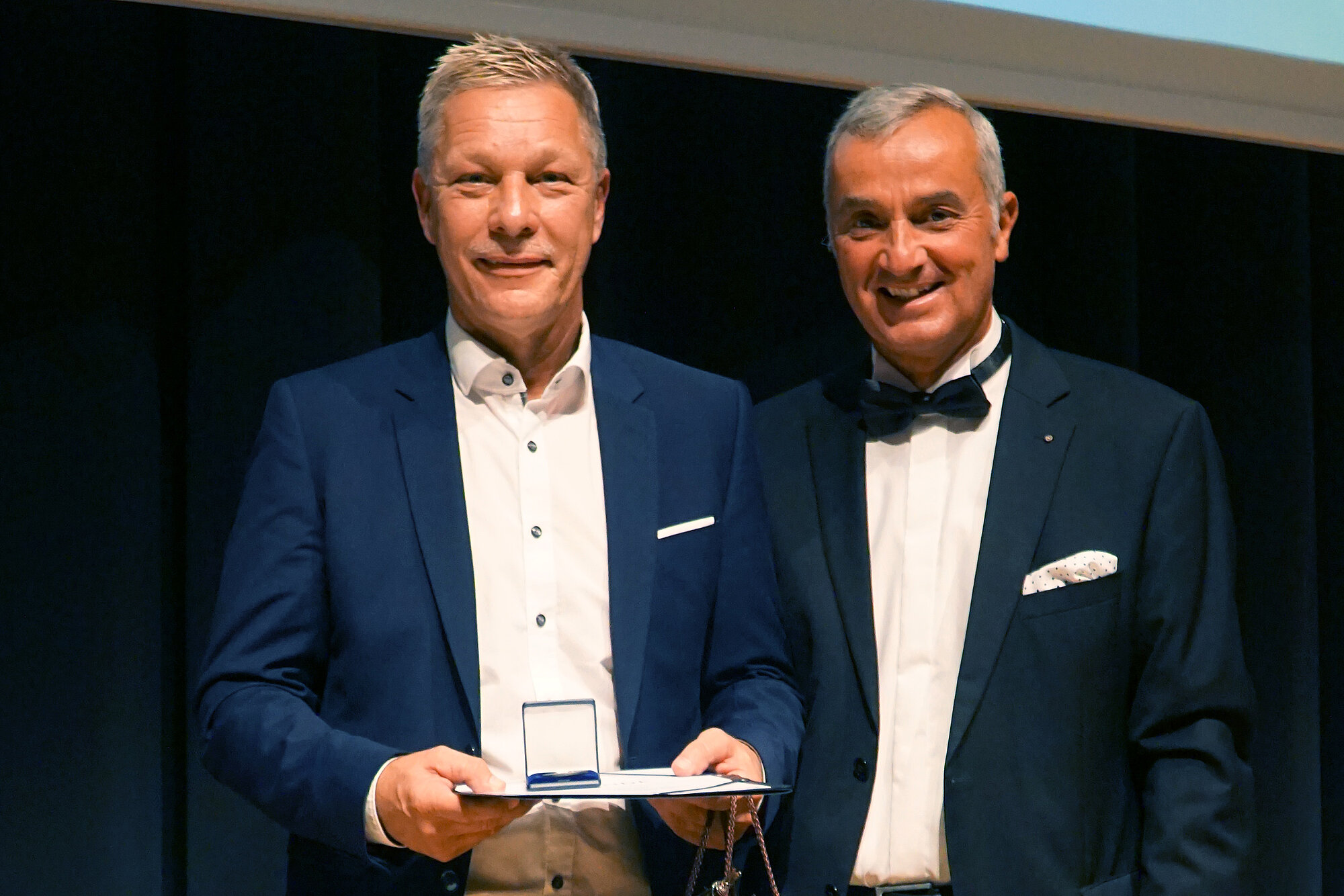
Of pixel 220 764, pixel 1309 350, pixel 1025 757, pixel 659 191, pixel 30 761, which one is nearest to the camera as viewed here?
pixel 220 764

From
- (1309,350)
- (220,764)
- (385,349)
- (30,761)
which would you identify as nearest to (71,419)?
(30,761)

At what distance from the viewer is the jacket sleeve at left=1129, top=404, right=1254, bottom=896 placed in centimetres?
209

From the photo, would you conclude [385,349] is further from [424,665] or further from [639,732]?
[639,732]

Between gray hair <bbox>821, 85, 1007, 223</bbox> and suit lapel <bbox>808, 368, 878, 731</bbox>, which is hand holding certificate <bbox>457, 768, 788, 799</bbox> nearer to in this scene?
suit lapel <bbox>808, 368, 878, 731</bbox>

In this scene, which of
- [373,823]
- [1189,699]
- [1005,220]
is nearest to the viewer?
[373,823]

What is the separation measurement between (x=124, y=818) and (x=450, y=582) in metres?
0.95

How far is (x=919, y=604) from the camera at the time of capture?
7.16ft

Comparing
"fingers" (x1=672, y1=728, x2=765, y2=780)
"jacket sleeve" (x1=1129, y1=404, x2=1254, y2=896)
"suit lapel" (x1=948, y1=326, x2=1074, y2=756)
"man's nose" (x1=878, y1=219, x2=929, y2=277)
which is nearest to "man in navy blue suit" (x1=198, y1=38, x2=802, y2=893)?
"fingers" (x1=672, y1=728, x2=765, y2=780)

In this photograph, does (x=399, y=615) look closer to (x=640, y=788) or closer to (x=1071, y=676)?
(x=640, y=788)

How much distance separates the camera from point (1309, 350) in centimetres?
338

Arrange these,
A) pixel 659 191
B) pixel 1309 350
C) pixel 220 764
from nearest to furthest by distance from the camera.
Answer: pixel 220 764 → pixel 659 191 → pixel 1309 350

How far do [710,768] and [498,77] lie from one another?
0.93 m

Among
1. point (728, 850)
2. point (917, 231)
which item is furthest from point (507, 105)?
point (728, 850)

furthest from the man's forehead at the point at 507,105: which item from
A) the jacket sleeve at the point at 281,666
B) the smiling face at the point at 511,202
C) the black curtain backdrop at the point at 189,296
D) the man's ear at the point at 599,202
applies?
the black curtain backdrop at the point at 189,296
